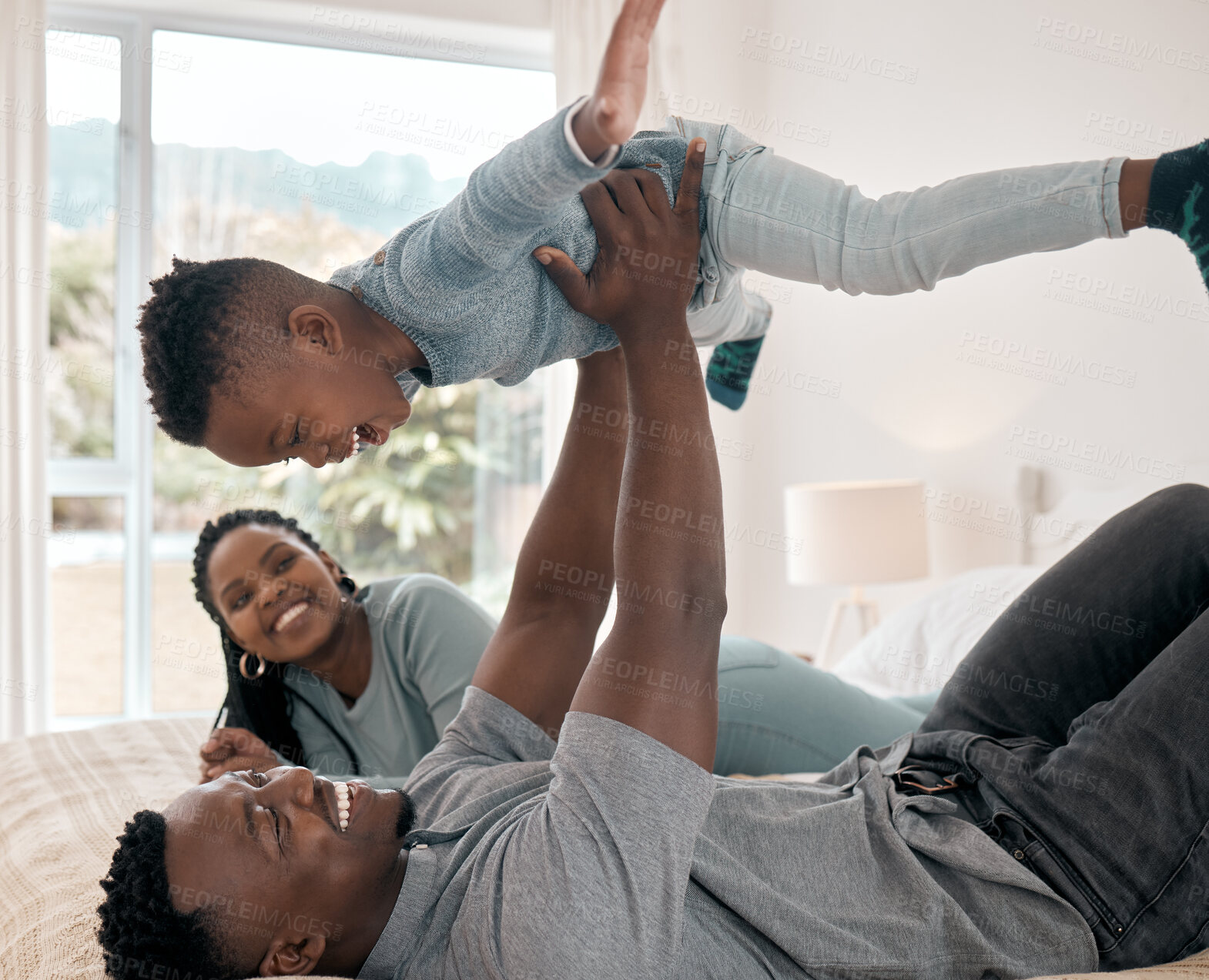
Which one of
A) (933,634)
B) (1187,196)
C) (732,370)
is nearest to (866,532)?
(933,634)

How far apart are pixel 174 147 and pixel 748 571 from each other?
2.66m

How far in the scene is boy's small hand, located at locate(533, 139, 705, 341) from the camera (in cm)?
98

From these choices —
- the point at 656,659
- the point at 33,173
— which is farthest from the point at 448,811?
the point at 33,173

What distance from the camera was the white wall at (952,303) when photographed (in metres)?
2.13

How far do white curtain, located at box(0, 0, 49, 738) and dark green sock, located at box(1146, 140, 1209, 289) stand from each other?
321 centimetres

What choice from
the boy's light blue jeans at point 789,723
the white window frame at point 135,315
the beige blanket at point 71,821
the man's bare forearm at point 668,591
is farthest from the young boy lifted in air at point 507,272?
the white window frame at point 135,315

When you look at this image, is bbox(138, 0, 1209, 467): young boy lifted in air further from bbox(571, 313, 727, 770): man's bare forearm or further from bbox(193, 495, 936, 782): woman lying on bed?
bbox(193, 495, 936, 782): woman lying on bed

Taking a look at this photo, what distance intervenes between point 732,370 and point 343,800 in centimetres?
80

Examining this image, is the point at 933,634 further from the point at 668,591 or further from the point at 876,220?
the point at 668,591

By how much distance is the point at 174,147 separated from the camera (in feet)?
11.4

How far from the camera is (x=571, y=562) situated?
1239 millimetres

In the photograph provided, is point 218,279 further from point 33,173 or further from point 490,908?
point 33,173

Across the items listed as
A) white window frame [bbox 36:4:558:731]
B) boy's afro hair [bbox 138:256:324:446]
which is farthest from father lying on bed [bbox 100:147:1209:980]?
white window frame [bbox 36:4:558:731]

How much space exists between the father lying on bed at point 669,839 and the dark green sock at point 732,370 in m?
0.38
